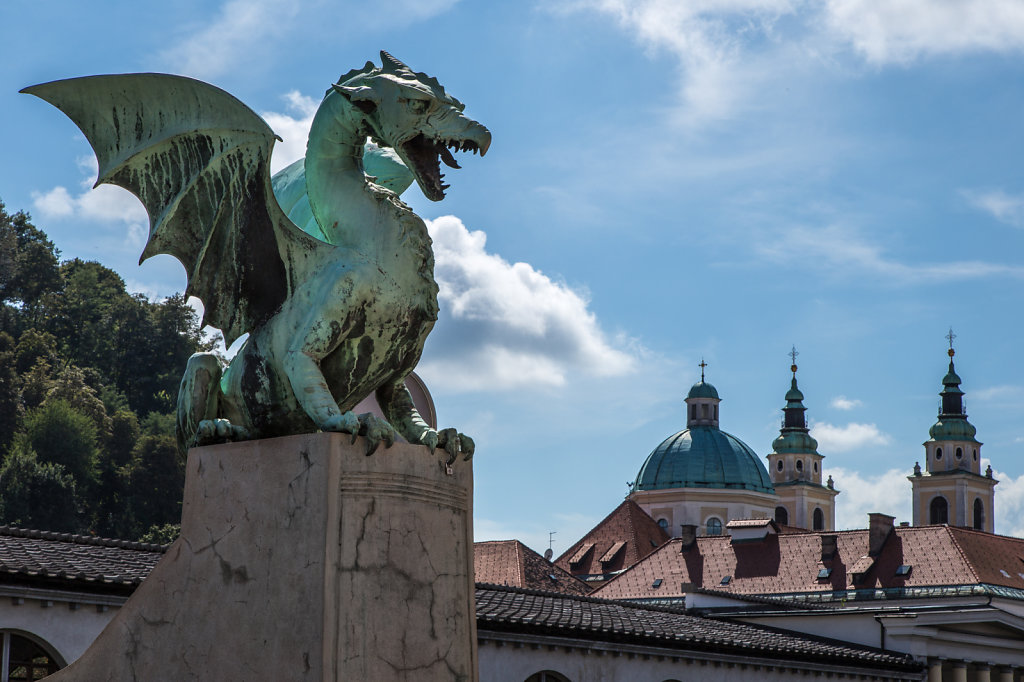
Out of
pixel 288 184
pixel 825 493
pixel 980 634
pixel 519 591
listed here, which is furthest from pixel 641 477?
pixel 288 184

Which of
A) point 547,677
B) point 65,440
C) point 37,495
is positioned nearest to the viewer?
point 547,677

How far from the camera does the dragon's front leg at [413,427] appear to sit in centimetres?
706

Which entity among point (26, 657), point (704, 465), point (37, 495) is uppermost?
point (704, 465)

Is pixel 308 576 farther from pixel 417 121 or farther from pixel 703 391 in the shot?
pixel 703 391

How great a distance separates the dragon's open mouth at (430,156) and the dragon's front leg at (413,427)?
3.12 ft

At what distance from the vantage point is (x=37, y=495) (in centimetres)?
6191

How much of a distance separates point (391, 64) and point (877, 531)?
193ft

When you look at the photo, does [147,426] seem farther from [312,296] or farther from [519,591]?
[312,296]

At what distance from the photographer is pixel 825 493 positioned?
5069 inches

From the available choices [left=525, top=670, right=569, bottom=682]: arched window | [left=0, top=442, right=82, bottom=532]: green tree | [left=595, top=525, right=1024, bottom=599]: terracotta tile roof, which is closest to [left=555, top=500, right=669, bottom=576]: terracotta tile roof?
[left=595, top=525, right=1024, bottom=599]: terracotta tile roof

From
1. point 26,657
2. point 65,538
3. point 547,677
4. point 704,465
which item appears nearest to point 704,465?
point 704,465

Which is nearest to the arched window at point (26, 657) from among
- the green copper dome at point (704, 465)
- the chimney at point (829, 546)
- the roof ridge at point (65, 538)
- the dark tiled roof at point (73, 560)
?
the dark tiled roof at point (73, 560)

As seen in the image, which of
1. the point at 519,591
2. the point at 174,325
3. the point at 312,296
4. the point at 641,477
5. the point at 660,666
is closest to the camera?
the point at 312,296

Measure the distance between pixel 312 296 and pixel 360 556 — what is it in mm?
1255
